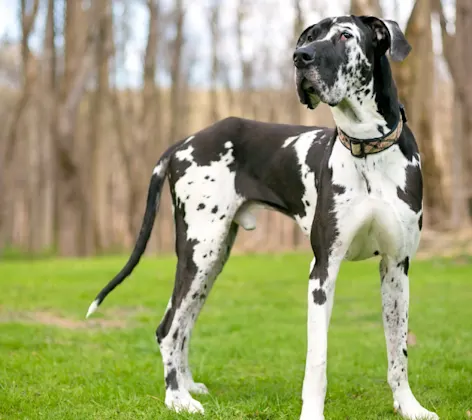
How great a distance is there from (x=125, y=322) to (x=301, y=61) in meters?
5.13

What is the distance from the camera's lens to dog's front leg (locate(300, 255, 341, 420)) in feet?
13.1

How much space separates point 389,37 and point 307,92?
0.60 metres

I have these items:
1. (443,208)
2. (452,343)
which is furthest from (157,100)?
(452,343)

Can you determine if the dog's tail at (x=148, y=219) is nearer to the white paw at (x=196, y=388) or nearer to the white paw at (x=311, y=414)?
the white paw at (x=196, y=388)

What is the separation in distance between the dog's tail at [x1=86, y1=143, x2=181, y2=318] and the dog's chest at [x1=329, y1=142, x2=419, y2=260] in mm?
1530

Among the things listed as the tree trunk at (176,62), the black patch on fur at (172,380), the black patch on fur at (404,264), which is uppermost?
the tree trunk at (176,62)

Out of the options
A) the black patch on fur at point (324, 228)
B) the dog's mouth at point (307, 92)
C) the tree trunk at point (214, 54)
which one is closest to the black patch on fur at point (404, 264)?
the black patch on fur at point (324, 228)

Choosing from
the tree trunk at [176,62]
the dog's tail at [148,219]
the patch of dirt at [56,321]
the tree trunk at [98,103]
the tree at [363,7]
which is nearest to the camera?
the dog's tail at [148,219]

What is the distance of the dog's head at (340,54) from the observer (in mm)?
3727

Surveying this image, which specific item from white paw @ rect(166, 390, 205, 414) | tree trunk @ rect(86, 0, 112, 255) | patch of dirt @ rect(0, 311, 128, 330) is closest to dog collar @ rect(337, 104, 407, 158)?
white paw @ rect(166, 390, 205, 414)

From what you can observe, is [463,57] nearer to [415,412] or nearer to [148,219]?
[148,219]

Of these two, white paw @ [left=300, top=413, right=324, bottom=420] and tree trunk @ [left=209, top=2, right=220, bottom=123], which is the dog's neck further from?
tree trunk @ [left=209, top=2, right=220, bottom=123]

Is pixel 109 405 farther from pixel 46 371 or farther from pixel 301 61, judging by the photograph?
pixel 301 61

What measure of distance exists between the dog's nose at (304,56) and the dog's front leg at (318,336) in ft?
3.46
